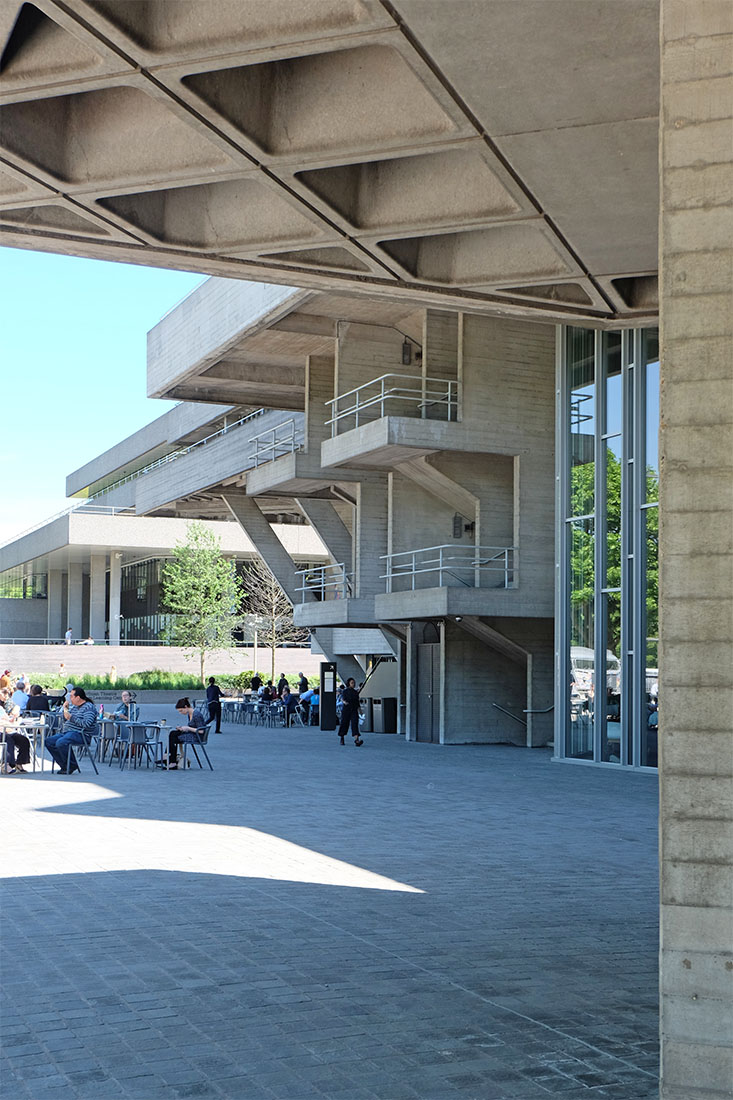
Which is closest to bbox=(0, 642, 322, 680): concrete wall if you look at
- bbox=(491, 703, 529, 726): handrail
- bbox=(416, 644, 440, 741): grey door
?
bbox=(416, 644, 440, 741): grey door

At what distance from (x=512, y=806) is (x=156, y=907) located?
330 inches

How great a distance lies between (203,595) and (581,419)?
37918mm

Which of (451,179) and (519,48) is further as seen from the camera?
(451,179)

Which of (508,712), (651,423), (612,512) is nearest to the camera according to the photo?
(651,423)

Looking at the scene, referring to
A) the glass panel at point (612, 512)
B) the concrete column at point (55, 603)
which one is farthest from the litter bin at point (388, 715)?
the concrete column at point (55, 603)

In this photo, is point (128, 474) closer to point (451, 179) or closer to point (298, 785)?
point (298, 785)

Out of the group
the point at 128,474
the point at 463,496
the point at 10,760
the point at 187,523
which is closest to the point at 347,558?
the point at 463,496

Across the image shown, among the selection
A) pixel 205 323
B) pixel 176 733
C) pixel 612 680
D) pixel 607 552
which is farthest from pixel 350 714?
pixel 205 323

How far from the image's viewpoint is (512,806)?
655 inches

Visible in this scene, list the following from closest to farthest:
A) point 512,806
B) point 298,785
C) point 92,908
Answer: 1. point 92,908
2. point 512,806
3. point 298,785

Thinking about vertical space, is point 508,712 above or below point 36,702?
below

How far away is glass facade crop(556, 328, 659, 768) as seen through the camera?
22.7 m

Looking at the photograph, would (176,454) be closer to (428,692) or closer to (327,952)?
(428,692)

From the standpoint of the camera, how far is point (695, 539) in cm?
489
